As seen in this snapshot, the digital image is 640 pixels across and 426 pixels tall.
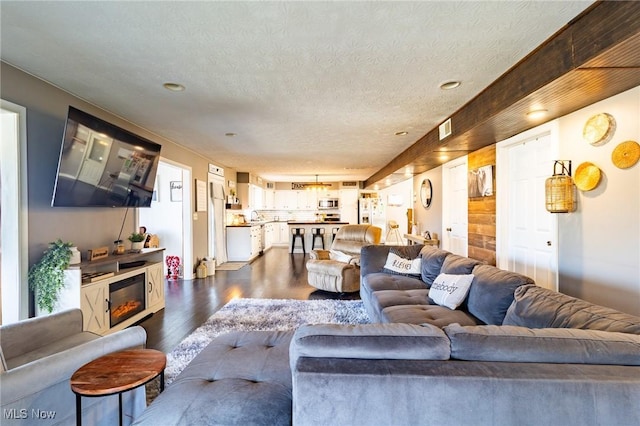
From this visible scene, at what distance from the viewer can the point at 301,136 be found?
14.2 ft

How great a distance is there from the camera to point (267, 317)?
342 centimetres

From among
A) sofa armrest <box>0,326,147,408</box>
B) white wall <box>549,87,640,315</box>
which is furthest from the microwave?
sofa armrest <box>0,326,147,408</box>

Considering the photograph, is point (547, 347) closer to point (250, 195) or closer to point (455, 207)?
point (455, 207)

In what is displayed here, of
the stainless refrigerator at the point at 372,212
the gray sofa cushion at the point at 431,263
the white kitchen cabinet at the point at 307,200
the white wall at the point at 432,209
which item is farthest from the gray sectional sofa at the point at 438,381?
the white kitchen cabinet at the point at 307,200

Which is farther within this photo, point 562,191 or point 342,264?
point 342,264

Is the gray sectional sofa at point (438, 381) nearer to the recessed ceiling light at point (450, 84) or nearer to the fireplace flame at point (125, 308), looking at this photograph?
the recessed ceiling light at point (450, 84)

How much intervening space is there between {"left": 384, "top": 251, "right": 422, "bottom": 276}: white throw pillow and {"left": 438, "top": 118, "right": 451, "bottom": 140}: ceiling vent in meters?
1.62

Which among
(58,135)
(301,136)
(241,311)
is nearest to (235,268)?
(241,311)

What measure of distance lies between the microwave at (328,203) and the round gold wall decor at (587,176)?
8807 millimetres

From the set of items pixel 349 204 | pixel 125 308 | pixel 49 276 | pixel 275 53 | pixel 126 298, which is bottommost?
pixel 125 308

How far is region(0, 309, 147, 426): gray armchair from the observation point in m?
1.22

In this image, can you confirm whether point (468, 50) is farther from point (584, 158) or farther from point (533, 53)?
point (584, 158)

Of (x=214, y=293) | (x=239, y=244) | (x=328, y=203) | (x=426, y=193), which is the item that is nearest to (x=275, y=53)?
(x=214, y=293)

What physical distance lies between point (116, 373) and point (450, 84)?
3.16 m
